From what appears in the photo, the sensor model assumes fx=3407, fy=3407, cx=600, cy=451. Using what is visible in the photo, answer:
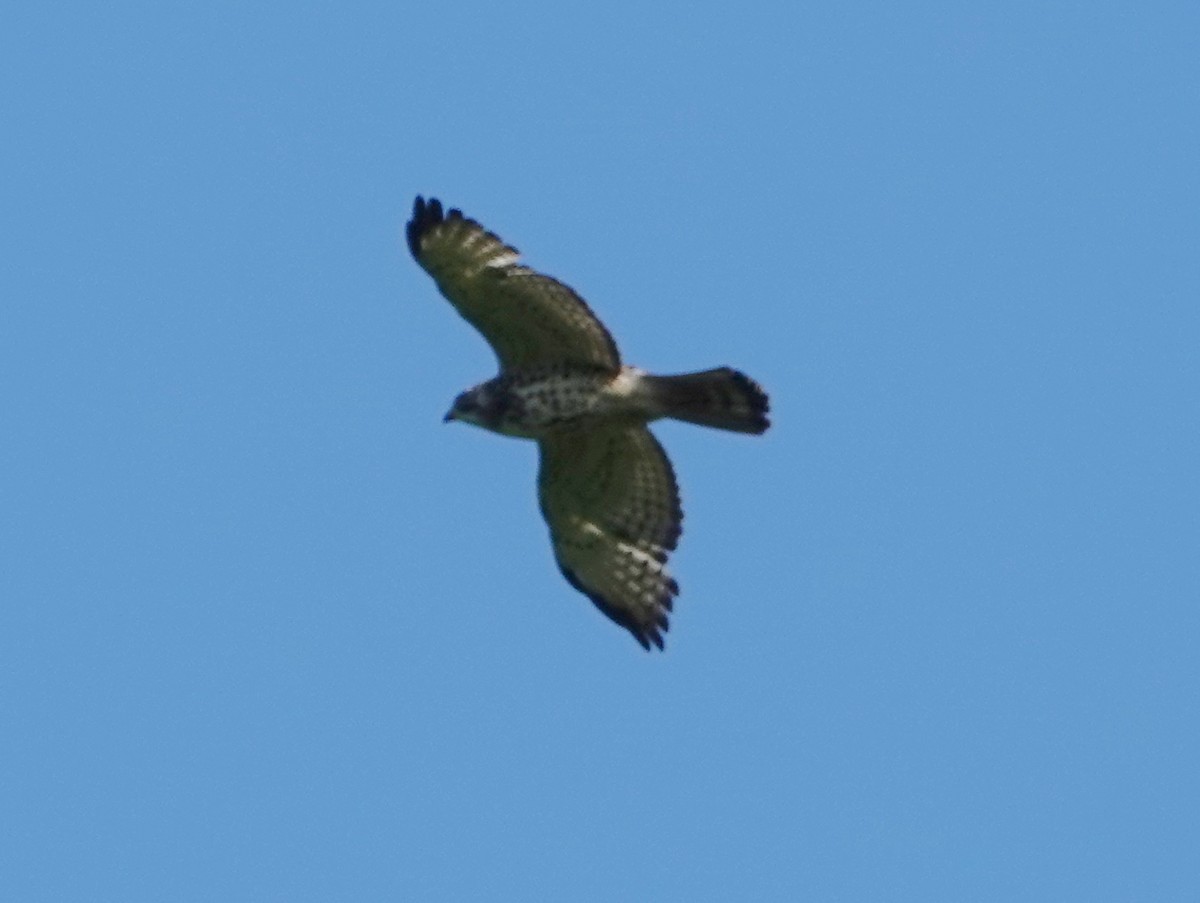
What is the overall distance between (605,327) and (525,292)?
1.59 feet

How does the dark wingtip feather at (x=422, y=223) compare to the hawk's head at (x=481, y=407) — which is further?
the hawk's head at (x=481, y=407)

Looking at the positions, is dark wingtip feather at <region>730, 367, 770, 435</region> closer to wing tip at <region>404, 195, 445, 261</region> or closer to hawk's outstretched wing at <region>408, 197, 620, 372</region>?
hawk's outstretched wing at <region>408, 197, 620, 372</region>

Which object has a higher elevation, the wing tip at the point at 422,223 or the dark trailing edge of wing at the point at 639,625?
the wing tip at the point at 422,223

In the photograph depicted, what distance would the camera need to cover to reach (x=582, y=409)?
18.2 m

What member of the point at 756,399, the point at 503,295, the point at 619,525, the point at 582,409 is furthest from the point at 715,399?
the point at 619,525

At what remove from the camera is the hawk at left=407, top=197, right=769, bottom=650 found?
17.9m

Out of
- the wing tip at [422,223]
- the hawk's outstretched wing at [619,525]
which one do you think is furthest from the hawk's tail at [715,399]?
the wing tip at [422,223]

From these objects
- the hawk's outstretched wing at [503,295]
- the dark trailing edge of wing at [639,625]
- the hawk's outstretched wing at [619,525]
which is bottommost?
the dark trailing edge of wing at [639,625]

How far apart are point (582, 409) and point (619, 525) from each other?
3.87 ft

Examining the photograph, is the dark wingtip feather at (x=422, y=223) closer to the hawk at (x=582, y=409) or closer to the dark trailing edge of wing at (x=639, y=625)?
the hawk at (x=582, y=409)

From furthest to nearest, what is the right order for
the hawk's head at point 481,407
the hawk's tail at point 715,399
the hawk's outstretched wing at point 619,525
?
the hawk's outstretched wing at point 619,525, the hawk's head at point 481,407, the hawk's tail at point 715,399

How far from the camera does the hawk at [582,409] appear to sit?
1788 cm

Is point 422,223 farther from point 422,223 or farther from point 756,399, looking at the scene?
point 756,399

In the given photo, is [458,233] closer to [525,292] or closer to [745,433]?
[525,292]
